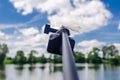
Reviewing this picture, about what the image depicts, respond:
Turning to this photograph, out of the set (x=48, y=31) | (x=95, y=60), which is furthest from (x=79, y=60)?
(x=48, y=31)

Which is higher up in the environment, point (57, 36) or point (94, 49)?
point (94, 49)

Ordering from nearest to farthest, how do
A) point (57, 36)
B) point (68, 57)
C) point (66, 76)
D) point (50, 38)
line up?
point (66, 76), point (68, 57), point (57, 36), point (50, 38)

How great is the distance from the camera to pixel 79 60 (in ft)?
468

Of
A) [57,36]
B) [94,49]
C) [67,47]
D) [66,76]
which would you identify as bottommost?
[66,76]

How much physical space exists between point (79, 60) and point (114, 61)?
15.0 m

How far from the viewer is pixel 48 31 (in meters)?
12.0

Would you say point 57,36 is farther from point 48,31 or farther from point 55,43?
point 48,31

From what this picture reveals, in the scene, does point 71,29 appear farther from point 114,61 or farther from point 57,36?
point 114,61

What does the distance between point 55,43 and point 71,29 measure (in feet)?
4.53

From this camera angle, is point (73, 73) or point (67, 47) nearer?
point (73, 73)

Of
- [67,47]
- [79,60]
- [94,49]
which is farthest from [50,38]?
[79,60]

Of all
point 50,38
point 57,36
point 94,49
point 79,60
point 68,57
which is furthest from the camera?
point 79,60

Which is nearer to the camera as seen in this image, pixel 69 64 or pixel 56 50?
pixel 69 64

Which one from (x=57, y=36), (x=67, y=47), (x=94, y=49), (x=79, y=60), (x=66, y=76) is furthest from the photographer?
(x=79, y=60)
